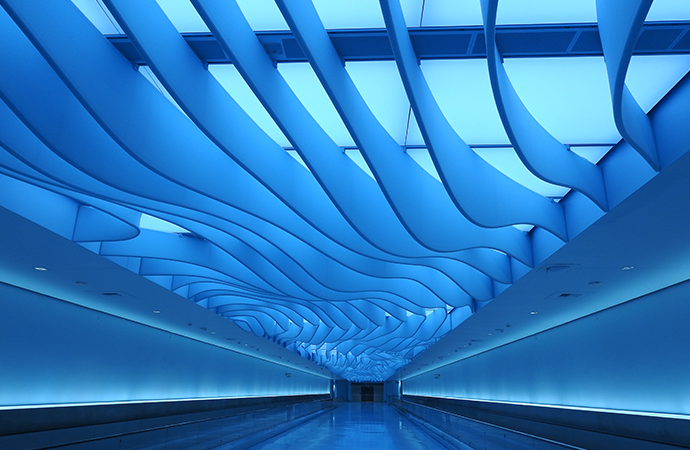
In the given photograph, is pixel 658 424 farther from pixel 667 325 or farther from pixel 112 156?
pixel 112 156

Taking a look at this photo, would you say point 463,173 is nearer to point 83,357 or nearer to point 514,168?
point 514,168

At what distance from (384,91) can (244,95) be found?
1880 mm

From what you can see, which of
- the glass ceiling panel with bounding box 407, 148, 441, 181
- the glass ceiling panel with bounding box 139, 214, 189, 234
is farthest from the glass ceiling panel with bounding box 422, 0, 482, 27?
the glass ceiling panel with bounding box 139, 214, 189, 234

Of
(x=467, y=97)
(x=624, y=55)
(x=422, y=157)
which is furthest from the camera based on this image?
(x=422, y=157)

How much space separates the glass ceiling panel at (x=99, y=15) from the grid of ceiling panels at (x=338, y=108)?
2 cm

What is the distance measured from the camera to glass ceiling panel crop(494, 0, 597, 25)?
4586 millimetres

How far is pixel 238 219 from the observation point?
8961mm

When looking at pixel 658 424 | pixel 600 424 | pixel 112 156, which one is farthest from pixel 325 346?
pixel 112 156

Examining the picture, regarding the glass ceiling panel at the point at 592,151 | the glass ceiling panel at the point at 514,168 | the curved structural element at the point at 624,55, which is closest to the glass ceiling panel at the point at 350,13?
the curved structural element at the point at 624,55

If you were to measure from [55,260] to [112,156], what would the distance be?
5.51m

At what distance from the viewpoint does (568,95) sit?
592 centimetres

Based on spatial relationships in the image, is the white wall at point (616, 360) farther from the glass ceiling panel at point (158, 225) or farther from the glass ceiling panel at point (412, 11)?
the glass ceiling panel at point (158, 225)

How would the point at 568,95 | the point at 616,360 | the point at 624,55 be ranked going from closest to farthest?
the point at 624,55 < the point at 568,95 < the point at 616,360

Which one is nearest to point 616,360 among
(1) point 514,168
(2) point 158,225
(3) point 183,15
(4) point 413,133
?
(1) point 514,168
